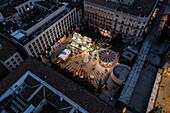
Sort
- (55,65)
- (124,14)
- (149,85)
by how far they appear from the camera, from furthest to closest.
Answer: (124,14), (55,65), (149,85)

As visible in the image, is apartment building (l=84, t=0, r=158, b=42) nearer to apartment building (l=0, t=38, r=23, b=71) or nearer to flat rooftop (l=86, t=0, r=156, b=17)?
flat rooftop (l=86, t=0, r=156, b=17)

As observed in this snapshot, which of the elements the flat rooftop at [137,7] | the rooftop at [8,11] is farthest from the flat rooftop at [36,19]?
the flat rooftop at [137,7]

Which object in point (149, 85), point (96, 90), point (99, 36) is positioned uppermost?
point (99, 36)

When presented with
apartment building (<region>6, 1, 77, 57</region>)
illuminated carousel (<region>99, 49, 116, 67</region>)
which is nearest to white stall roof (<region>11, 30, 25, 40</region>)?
apartment building (<region>6, 1, 77, 57</region>)

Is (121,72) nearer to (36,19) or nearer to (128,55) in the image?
(128,55)

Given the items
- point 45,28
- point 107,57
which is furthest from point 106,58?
point 45,28

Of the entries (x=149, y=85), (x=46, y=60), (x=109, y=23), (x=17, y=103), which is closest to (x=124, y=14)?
(x=109, y=23)

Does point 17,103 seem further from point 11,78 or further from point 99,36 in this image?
point 99,36

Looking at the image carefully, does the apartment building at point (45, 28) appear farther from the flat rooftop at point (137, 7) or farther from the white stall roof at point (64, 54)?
the flat rooftop at point (137, 7)

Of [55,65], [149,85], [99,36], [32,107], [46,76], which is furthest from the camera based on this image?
[99,36]
